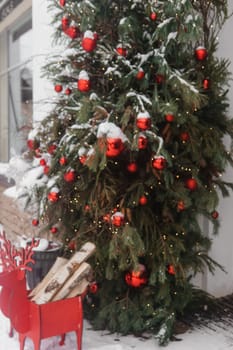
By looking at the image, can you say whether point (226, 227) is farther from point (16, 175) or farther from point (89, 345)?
point (16, 175)

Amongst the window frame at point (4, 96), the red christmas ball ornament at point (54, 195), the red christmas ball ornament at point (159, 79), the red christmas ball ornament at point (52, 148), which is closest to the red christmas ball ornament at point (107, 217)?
the red christmas ball ornament at point (54, 195)

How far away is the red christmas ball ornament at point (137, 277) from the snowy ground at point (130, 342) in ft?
1.29

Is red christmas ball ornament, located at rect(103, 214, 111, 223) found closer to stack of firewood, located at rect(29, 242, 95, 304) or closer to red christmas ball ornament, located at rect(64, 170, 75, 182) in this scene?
stack of firewood, located at rect(29, 242, 95, 304)

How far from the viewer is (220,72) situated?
310 cm

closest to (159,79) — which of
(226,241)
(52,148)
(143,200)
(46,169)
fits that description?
(143,200)

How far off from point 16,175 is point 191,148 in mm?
2073

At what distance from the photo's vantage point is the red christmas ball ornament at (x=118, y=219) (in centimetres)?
287

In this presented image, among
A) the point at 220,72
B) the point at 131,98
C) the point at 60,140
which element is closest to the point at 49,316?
the point at 60,140

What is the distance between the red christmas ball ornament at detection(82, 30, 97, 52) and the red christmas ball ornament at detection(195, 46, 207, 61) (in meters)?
0.69

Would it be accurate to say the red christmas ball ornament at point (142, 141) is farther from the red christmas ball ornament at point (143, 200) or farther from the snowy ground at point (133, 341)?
the snowy ground at point (133, 341)

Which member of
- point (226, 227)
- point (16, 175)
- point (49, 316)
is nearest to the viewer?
point (49, 316)

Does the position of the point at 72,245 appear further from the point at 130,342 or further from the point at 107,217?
the point at 130,342

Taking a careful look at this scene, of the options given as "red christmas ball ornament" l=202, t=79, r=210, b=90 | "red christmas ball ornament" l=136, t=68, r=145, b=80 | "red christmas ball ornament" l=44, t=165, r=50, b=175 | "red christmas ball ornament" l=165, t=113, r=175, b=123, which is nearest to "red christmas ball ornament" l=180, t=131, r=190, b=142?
"red christmas ball ornament" l=165, t=113, r=175, b=123

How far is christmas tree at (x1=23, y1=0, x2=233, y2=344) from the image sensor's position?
285 centimetres
